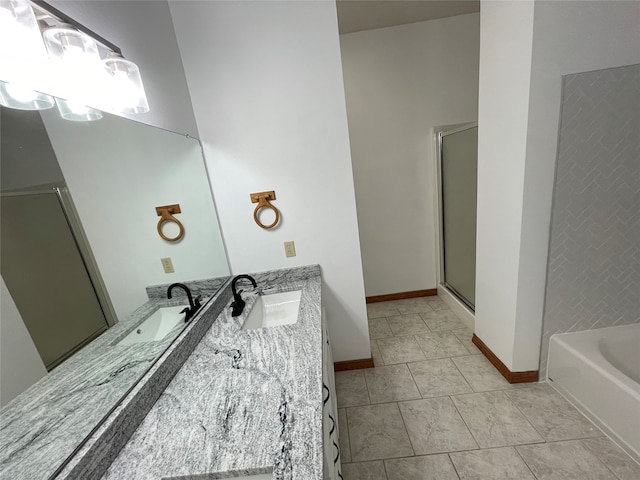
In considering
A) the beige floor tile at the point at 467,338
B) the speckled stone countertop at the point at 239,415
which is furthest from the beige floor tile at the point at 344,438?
the beige floor tile at the point at 467,338

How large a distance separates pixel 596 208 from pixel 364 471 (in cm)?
199

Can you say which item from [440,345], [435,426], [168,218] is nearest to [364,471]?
[435,426]

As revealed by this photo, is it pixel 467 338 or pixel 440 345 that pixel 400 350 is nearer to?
Result: pixel 440 345

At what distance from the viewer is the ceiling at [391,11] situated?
6.71ft

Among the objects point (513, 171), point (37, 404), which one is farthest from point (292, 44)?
point (37, 404)

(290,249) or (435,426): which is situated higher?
(290,249)

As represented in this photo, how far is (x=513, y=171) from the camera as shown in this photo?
1.53 metres

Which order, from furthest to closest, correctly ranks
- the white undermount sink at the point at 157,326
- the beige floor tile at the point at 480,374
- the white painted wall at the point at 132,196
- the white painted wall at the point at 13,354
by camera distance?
the beige floor tile at the point at 480,374 < the white undermount sink at the point at 157,326 < the white painted wall at the point at 132,196 < the white painted wall at the point at 13,354

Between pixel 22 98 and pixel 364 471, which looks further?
pixel 364 471

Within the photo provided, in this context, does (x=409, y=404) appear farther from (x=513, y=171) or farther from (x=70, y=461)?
(x=70, y=461)

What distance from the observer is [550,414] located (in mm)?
1558

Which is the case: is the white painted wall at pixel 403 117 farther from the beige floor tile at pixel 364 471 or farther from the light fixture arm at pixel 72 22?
the light fixture arm at pixel 72 22

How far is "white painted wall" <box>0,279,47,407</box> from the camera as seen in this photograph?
1.76 feet

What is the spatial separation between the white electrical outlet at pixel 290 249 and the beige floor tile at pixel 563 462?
1.71m
